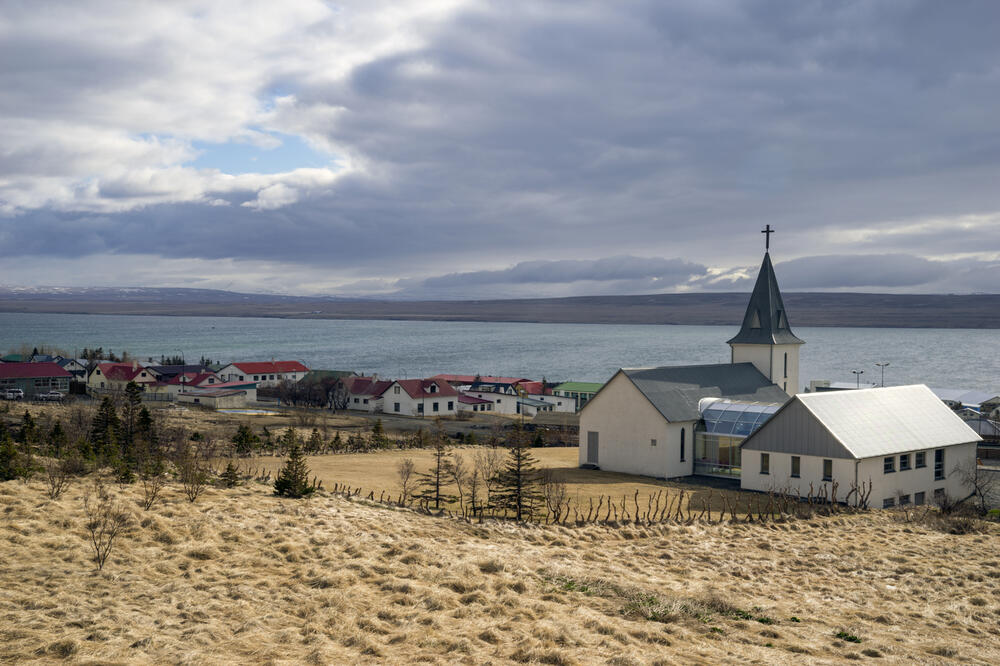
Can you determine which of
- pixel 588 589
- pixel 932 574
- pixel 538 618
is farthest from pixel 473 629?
pixel 932 574

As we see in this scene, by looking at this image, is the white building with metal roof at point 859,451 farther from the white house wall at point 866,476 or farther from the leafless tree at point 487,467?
the leafless tree at point 487,467

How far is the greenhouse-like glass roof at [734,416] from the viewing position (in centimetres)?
3528

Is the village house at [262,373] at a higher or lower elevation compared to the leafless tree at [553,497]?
lower

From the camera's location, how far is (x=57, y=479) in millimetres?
20062

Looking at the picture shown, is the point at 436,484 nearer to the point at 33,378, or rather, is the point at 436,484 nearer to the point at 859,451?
the point at 859,451

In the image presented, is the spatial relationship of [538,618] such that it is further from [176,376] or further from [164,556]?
[176,376]

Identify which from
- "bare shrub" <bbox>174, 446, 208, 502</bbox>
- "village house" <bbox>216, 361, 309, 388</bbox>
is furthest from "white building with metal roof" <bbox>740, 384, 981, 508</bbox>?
"village house" <bbox>216, 361, 309, 388</bbox>

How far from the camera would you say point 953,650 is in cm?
1307

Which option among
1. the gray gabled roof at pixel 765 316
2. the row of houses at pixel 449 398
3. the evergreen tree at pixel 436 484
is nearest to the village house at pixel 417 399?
the row of houses at pixel 449 398

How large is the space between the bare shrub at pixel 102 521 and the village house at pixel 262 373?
261ft

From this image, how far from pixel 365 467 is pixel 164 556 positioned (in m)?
19.4

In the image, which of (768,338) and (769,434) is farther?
(768,338)

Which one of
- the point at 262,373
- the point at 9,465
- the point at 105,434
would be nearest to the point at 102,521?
the point at 9,465

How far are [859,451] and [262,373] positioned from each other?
82587 mm
